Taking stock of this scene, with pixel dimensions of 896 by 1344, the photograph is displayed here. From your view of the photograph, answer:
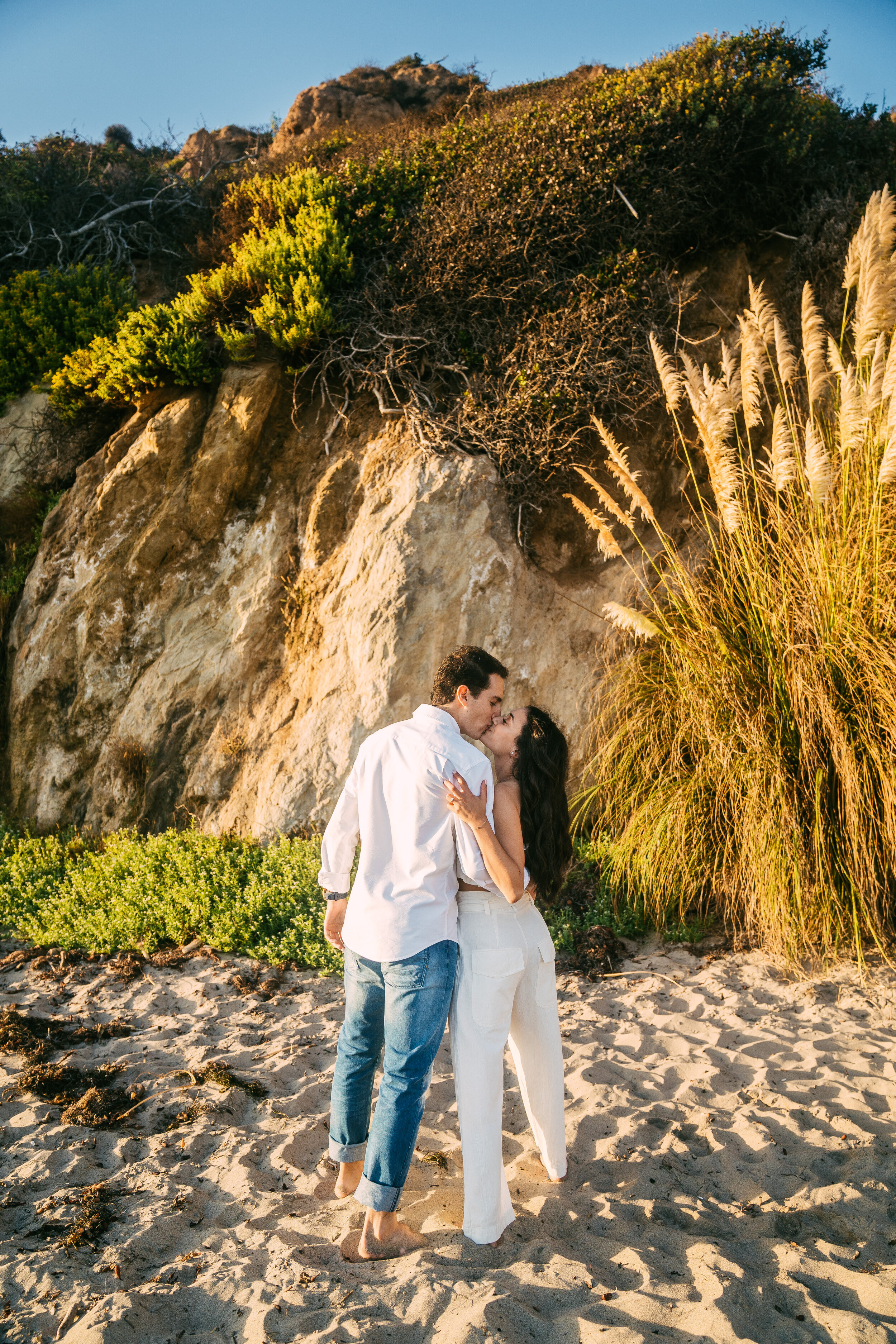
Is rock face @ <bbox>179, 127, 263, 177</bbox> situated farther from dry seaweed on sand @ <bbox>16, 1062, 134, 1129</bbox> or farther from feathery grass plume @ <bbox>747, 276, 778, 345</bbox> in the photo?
dry seaweed on sand @ <bbox>16, 1062, 134, 1129</bbox>

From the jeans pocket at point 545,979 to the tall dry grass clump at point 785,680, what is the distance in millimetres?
2230

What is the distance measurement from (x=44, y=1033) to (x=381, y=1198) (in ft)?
9.08

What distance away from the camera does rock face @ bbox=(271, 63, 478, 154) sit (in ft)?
37.8

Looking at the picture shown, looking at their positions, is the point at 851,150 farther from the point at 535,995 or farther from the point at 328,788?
the point at 535,995

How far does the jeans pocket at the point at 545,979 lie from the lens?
3002 millimetres

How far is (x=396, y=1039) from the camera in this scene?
275 cm

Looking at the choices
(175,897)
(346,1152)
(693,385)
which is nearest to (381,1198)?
(346,1152)

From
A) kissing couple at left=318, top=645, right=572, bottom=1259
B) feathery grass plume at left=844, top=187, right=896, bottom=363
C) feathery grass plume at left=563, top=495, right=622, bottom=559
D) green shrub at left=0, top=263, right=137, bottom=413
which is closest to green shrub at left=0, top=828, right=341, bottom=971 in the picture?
kissing couple at left=318, top=645, right=572, bottom=1259

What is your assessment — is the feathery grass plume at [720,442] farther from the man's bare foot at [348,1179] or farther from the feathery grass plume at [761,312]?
the man's bare foot at [348,1179]

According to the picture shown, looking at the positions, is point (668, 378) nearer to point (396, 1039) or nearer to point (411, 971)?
point (411, 971)

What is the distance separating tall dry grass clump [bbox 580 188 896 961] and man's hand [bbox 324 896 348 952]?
2571 millimetres

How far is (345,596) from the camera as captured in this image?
24.0 ft

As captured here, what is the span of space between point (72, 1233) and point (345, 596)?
5357mm

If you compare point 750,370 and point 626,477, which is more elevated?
point 750,370
